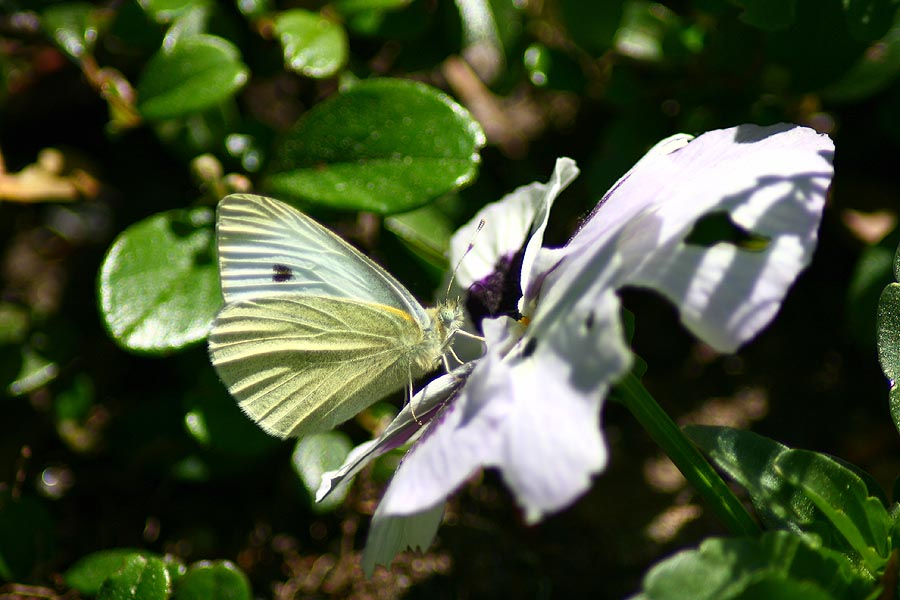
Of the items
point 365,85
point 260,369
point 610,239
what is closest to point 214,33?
point 365,85

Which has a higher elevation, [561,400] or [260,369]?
[561,400]

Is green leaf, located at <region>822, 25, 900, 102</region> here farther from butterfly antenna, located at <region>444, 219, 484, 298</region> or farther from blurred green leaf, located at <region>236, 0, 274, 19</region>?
blurred green leaf, located at <region>236, 0, 274, 19</region>

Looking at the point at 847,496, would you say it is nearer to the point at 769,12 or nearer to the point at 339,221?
the point at 769,12

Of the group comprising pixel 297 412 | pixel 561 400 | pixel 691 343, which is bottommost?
pixel 691 343

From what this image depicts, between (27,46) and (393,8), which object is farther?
(27,46)

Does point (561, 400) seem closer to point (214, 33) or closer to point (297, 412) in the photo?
point (297, 412)

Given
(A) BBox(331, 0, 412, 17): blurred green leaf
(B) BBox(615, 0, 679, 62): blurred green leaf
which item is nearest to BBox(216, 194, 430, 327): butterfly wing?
(A) BBox(331, 0, 412, 17): blurred green leaf

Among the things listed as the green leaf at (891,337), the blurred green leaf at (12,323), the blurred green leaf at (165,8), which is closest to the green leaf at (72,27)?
the blurred green leaf at (165,8)
